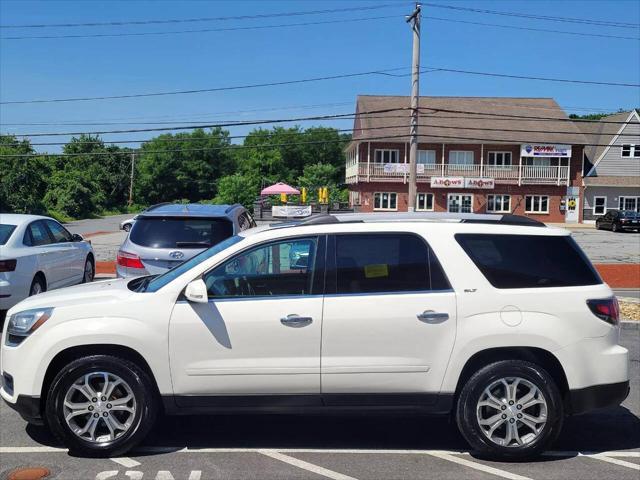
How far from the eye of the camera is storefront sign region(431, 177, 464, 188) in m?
51.2

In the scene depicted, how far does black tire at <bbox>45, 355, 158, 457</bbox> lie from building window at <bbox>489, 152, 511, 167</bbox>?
50669 millimetres

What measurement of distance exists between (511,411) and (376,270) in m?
1.38

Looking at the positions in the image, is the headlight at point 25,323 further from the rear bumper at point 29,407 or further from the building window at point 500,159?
the building window at point 500,159

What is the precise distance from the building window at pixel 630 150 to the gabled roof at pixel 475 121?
5.03 metres

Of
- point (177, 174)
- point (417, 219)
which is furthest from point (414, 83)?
point (177, 174)

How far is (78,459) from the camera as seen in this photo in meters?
4.75

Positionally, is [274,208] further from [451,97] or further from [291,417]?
[291,417]

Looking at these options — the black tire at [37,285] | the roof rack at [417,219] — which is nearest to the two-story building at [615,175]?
the black tire at [37,285]

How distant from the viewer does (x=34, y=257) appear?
987 cm

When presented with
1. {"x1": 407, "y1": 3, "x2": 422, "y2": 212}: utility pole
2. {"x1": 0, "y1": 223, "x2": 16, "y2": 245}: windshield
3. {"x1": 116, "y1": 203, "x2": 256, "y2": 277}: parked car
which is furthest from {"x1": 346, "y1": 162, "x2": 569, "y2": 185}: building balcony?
{"x1": 116, "y1": 203, "x2": 256, "y2": 277}: parked car

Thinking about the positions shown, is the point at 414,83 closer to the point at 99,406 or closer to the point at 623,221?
the point at 623,221

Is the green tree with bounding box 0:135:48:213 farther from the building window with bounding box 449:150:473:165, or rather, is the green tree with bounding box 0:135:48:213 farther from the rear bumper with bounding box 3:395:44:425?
the rear bumper with bounding box 3:395:44:425

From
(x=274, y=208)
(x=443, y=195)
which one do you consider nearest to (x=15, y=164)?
(x=274, y=208)

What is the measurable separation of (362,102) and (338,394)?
51.0 m
